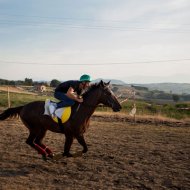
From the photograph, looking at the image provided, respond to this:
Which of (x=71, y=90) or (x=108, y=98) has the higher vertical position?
(x=71, y=90)

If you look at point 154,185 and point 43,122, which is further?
point 43,122

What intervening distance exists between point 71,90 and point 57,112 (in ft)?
1.97

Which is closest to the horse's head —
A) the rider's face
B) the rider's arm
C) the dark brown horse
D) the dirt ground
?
the dark brown horse

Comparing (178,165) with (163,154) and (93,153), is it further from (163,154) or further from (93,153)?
(93,153)

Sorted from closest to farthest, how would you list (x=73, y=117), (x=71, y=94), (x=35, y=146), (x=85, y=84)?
(x=71, y=94)
(x=73, y=117)
(x=85, y=84)
(x=35, y=146)

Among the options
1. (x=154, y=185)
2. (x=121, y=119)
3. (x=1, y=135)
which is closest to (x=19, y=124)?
(x=1, y=135)

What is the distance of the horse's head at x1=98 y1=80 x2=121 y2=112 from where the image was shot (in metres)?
7.24

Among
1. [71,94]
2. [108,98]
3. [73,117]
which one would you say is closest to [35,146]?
[73,117]

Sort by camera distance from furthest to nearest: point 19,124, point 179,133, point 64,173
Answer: point 19,124 → point 179,133 → point 64,173

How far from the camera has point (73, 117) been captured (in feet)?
23.5

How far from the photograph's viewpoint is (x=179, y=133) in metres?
12.5

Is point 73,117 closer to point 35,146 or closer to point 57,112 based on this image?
point 57,112

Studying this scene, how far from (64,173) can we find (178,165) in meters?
2.59

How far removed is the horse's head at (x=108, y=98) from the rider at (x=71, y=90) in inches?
14.4
